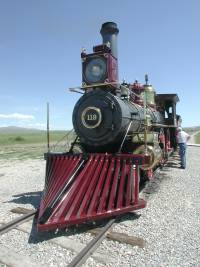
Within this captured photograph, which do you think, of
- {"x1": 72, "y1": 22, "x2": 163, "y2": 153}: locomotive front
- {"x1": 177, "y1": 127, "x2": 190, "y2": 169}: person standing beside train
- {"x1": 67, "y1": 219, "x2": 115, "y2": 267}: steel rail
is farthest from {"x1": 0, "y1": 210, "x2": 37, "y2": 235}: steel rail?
{"x1": 177, "y1": 127, "x2": 190, "y2": 169}: person standing beside train

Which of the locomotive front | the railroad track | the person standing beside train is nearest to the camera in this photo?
the railroad track

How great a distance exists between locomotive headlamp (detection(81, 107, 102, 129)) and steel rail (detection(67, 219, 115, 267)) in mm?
2692

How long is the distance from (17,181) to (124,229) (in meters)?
6.43

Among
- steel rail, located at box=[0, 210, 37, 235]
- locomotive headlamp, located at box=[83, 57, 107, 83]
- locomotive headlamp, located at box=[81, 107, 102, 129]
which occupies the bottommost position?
steel rail, located at box=[0, 210, 37, 235]

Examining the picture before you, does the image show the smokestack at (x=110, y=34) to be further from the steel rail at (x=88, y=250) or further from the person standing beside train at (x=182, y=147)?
the person standing beside train at (x=182, y=147)

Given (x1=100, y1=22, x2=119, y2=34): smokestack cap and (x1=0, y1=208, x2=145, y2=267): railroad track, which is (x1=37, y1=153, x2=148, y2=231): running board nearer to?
(x1=0, y1=208, x2=145, y2=267): railroad track

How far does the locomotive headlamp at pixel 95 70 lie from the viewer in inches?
278

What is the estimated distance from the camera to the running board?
5133 millimetres

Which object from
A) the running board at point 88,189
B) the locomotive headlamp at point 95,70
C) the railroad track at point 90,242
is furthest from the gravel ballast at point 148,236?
the locomotive headlamp at point 95,70

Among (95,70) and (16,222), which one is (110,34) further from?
(16,222)

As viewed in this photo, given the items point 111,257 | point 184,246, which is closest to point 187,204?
point 184,246

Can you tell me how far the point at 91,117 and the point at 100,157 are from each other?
1075mm

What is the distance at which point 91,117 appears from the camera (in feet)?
22.8

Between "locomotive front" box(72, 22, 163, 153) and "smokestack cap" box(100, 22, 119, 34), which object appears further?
"smokestack cap" box(100, 22, 119, 34)
